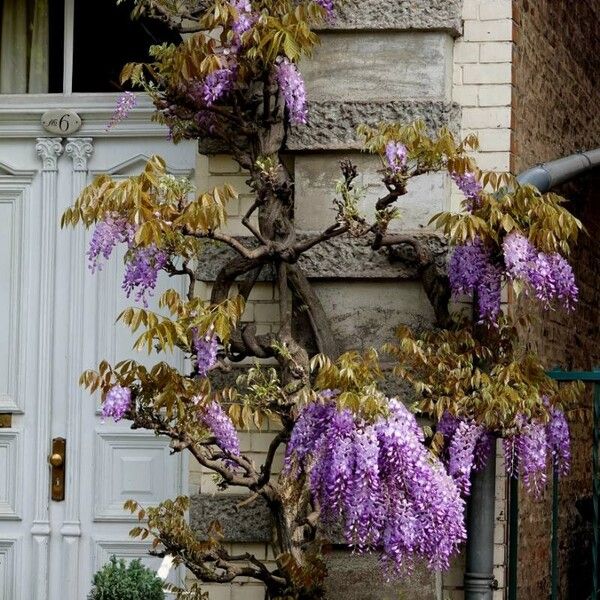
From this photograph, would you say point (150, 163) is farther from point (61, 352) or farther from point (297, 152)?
point (61, 352)

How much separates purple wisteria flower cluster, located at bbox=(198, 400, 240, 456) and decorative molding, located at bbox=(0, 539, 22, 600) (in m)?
1.79

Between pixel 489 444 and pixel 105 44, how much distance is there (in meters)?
2.86

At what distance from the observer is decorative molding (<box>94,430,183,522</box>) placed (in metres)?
7.66

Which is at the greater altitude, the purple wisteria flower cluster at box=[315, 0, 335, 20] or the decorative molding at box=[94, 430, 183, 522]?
the purple wisteria flower cluster at box=[315, 0, 335, 20]

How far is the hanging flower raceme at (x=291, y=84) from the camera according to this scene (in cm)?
670

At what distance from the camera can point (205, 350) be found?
633 cm

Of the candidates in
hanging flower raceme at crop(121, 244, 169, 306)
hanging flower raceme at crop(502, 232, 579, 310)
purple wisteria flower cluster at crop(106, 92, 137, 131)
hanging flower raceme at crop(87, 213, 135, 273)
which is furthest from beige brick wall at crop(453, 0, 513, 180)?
hanging flower raceme at crop(87, 213, 135, 273)

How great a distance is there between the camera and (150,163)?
6336mm

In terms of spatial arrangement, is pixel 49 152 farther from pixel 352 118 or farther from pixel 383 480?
pixel 383 480

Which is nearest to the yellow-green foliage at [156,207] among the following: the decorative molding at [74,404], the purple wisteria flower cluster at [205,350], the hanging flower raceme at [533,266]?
the purple wisteria flower cluster at [205,350]

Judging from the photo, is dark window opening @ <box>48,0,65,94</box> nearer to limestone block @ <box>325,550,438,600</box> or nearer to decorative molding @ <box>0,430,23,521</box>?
decorative molding @ <box>0,430,23,521</box>

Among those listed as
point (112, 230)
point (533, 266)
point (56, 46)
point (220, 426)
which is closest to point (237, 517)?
point (220, 426)

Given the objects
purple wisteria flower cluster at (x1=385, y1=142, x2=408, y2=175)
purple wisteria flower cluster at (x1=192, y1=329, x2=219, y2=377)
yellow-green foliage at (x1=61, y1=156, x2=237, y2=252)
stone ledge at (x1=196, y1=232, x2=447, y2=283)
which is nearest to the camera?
yellow-green foliage at (x1=61, y1=156, x2=237, y2=252)

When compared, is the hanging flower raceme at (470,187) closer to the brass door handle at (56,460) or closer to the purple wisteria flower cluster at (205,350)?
the purple wisteria flower cluster at (205,350)
